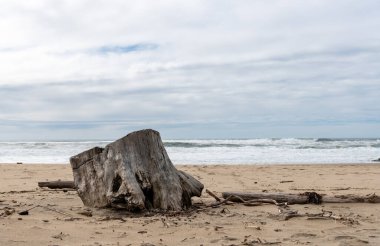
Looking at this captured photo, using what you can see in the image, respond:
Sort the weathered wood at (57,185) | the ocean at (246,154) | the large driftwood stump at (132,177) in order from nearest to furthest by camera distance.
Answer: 1. the large driftwood stump at (132,177)
2. the weathered wood at (57,185)
3. the ocean at (246,154)

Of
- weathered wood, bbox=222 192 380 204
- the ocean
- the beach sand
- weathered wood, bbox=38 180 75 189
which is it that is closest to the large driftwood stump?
the beach sand

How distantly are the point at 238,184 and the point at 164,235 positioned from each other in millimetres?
5064

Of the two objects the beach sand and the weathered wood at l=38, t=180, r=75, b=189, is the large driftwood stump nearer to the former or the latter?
the beach sand

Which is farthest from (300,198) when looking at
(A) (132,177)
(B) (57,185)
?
(B) (57,185)

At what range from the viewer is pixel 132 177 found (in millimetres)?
5188

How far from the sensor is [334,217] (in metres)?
4.85

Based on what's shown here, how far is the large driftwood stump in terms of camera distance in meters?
5.13

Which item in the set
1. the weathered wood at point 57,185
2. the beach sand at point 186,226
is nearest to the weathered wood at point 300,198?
the beach sand at point 186,226

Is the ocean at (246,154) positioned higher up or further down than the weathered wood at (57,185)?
further down

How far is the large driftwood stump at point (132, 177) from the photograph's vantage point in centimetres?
513

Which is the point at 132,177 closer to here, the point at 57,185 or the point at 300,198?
the point at 300,198

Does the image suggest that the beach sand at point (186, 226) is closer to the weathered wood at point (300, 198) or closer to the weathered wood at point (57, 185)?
the weathered wood at point (300, 198)

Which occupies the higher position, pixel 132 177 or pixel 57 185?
pixel 132 177

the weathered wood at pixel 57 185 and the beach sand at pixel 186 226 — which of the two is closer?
the beach sand at pixel 186 226
